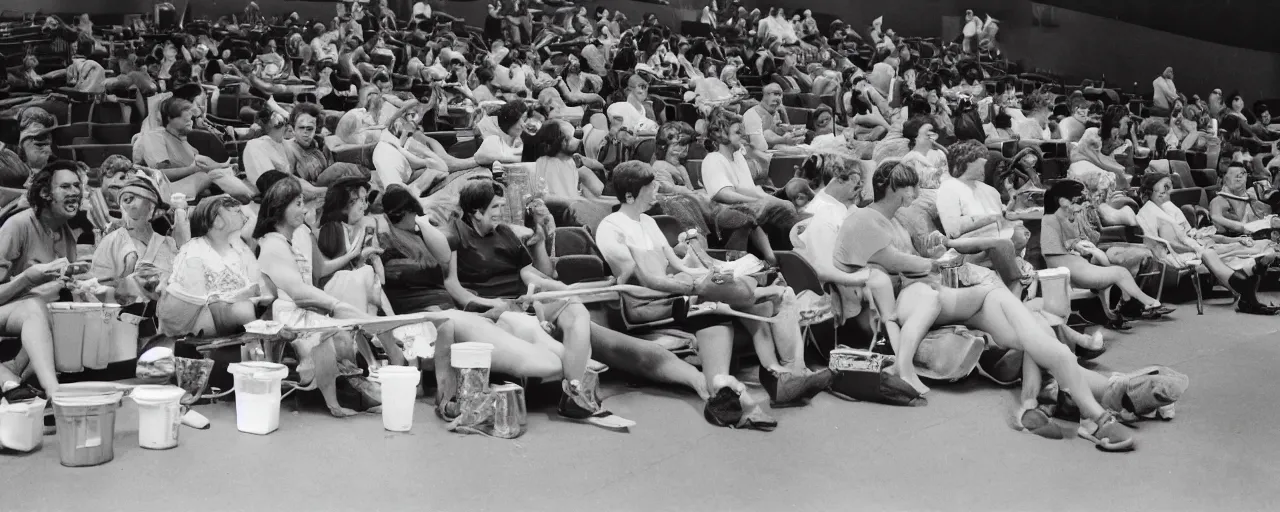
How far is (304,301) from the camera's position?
168 inches

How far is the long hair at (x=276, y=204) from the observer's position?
14.3 feet

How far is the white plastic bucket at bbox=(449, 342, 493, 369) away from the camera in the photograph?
410 cm

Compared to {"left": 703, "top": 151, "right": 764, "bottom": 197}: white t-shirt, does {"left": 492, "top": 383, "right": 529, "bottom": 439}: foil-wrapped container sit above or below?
below

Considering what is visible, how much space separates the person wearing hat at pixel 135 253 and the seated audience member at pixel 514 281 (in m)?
1.06

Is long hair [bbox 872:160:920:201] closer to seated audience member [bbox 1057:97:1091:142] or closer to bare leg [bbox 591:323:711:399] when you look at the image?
bare leg [bbox 591:323:711:399]

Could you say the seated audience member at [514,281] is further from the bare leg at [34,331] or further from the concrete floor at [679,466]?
the bare leg at [34,331]

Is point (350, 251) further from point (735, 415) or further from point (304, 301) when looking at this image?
point (735, 415)

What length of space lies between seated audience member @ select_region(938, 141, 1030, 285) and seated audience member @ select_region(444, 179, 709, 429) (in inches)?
58.4

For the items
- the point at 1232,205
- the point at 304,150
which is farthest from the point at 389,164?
the point at 1232,205

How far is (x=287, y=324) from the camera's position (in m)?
4.25

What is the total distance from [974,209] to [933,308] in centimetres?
104

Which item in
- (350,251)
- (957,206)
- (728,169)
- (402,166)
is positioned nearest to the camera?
(350,251)

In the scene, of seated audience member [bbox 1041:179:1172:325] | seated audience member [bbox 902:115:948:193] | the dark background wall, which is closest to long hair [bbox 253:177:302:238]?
seated audience member [bbox 902:115:948:193]

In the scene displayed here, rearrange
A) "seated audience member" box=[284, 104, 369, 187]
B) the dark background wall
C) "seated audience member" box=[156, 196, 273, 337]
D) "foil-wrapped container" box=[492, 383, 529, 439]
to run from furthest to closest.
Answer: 1. the dark background wall
2. "seated audience member" box=[284, 104, 369, 187]
3. "seated audience member" box=[156, 196, 273, 337]
4. "foil-wrapped container" box=[492, 383, 529, 439]
